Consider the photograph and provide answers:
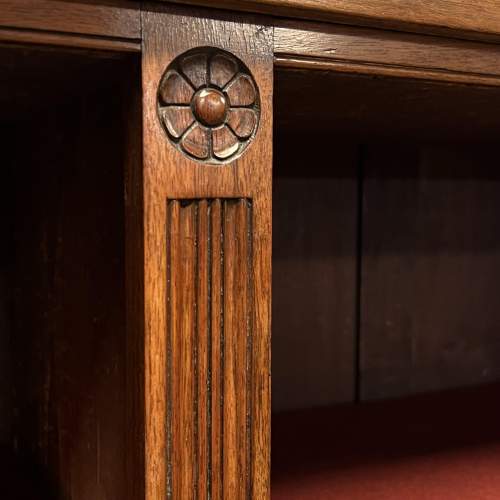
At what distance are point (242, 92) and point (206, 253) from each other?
13 centimetres

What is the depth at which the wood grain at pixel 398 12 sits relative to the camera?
0.54 m

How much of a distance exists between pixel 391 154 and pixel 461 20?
0.67 m

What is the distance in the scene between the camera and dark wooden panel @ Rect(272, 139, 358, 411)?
1207 mm

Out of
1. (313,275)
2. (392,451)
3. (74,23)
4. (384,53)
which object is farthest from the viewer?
(313,275)

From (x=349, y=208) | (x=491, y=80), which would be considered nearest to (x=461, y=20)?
(x=491, y=80)

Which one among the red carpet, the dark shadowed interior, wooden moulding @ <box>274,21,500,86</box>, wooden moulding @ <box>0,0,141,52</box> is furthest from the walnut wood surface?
the red carpet

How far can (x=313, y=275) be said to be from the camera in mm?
1229

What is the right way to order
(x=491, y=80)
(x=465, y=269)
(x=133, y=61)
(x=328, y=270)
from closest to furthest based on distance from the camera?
(x=133, y=61) < (x=491, y=80) < (x=328, y=270) < (x=465, y=269)

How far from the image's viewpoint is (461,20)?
60 centimetres

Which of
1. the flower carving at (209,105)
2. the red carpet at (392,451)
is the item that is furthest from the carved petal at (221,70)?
the red carpet at (392,451)

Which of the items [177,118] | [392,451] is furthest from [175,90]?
[392,451]

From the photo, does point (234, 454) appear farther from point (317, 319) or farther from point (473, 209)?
point (473, 209)

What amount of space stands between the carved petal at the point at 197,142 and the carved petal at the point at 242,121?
2 cm

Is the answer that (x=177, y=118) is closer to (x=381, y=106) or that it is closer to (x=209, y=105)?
(x=209, y=105)
